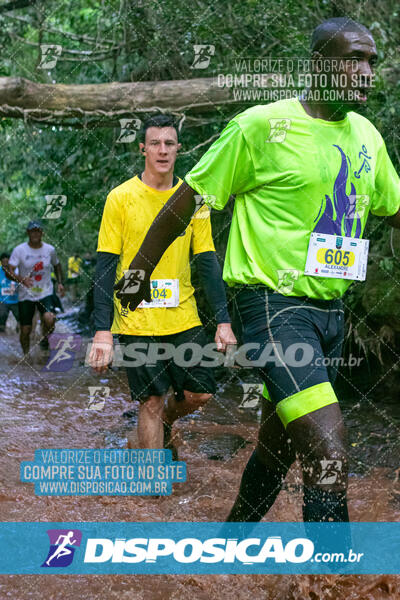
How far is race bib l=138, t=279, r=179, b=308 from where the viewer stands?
14.6ft

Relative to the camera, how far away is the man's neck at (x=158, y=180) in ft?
14.8

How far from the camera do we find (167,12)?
27.8 ft

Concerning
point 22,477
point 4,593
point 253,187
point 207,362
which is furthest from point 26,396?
point 253,187

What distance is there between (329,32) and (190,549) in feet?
7.23

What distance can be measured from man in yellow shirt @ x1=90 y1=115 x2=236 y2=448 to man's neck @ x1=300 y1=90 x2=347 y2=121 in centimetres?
172
